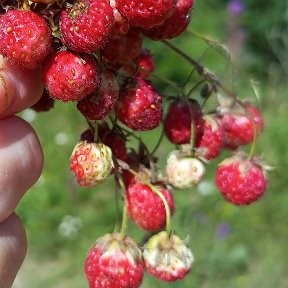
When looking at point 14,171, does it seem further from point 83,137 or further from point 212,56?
point 212,56

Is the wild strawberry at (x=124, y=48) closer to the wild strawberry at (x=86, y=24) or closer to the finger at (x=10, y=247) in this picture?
the wild strawberry at (x=86, y=24)

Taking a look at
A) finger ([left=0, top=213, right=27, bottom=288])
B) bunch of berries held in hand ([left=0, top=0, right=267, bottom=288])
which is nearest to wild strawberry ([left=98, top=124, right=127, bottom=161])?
bunch of berries held in hand ([left=0, top=0, right=267, bottom=288])

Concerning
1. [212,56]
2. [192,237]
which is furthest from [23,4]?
[212,56]

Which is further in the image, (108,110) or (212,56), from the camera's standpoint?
(212,56)

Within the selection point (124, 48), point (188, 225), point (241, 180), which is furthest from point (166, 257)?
point (188, 225)

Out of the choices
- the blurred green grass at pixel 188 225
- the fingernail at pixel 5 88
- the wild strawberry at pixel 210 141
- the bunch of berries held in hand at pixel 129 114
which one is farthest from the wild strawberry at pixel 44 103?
the blurred green grass at pixel 188 225

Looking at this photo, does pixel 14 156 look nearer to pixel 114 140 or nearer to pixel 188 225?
pixel 114 140
